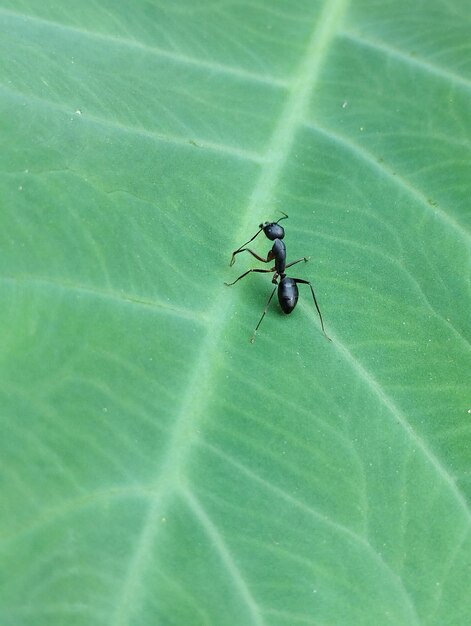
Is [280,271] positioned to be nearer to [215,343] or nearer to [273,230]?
[273,230]

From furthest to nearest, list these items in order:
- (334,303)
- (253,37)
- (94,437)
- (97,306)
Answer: (253,37) < (334,303) < (97,306) < (94,437)

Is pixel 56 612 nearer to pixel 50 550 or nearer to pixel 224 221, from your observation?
pixel 50 550

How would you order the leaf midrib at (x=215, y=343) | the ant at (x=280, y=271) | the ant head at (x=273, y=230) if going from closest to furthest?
the leaf midrib at (x=215, y=343) < the ant at (x=280, y=271) < the ant head at (x=273, y=230)

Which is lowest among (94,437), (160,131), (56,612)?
(56,612)

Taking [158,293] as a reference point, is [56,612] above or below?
below

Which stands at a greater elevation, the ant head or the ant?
the ant head

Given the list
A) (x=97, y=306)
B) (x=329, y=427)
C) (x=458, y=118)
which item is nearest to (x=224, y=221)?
(x=97, y=306)
